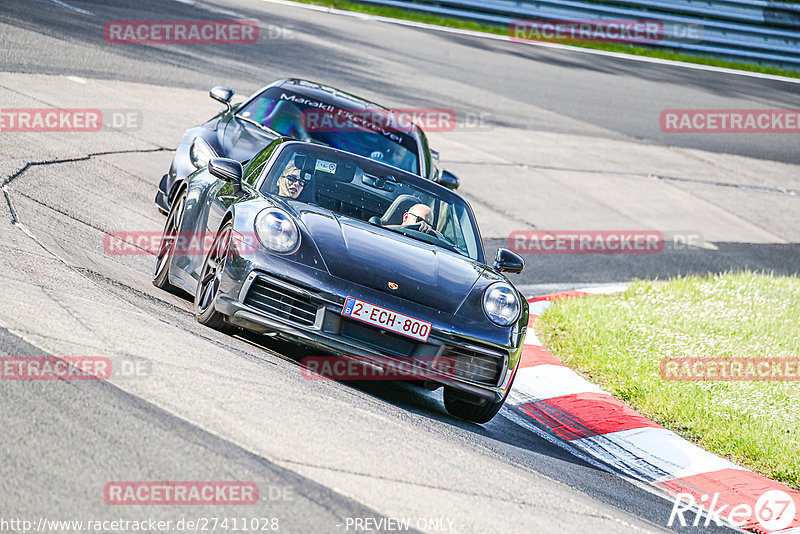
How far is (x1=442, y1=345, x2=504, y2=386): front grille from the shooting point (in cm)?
578

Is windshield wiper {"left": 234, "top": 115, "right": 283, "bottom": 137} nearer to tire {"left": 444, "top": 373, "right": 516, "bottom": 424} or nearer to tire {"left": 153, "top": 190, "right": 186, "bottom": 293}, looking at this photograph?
tire {"left": 153, "top": 190, "right": 186, "bottom": 293}

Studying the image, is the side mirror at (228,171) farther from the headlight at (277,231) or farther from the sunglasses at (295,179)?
the headlight at (277,231)

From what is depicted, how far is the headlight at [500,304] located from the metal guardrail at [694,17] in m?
20.2

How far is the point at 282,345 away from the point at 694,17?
22615mm

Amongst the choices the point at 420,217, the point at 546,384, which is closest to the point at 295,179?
the point at 420,217

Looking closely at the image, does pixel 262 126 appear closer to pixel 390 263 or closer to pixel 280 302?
pixel 390 263

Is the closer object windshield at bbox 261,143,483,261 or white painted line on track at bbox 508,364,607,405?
windshield at bbox 261,143,483,261

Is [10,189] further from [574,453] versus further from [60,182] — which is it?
[574,453]

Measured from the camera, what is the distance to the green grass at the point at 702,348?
6664mm

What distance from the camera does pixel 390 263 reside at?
592 cm

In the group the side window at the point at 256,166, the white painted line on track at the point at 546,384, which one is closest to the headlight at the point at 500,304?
the white painted line on track at the point at 546,384

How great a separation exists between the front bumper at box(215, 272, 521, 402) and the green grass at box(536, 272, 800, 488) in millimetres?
1855

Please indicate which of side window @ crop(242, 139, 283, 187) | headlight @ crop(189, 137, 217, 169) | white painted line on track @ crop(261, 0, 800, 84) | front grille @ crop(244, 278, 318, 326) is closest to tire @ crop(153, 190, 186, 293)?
side window @ crop(242, 139, 283, 187)

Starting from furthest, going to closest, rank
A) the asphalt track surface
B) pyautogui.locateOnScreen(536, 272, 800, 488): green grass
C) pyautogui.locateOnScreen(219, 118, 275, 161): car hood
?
1. pyautogui.locateOnScreen(219, 118, 275, 161): car hood
2. pyautogui.locateOnScreen(536, 272, 800, 488): green grass
3. the asphalt track surface
